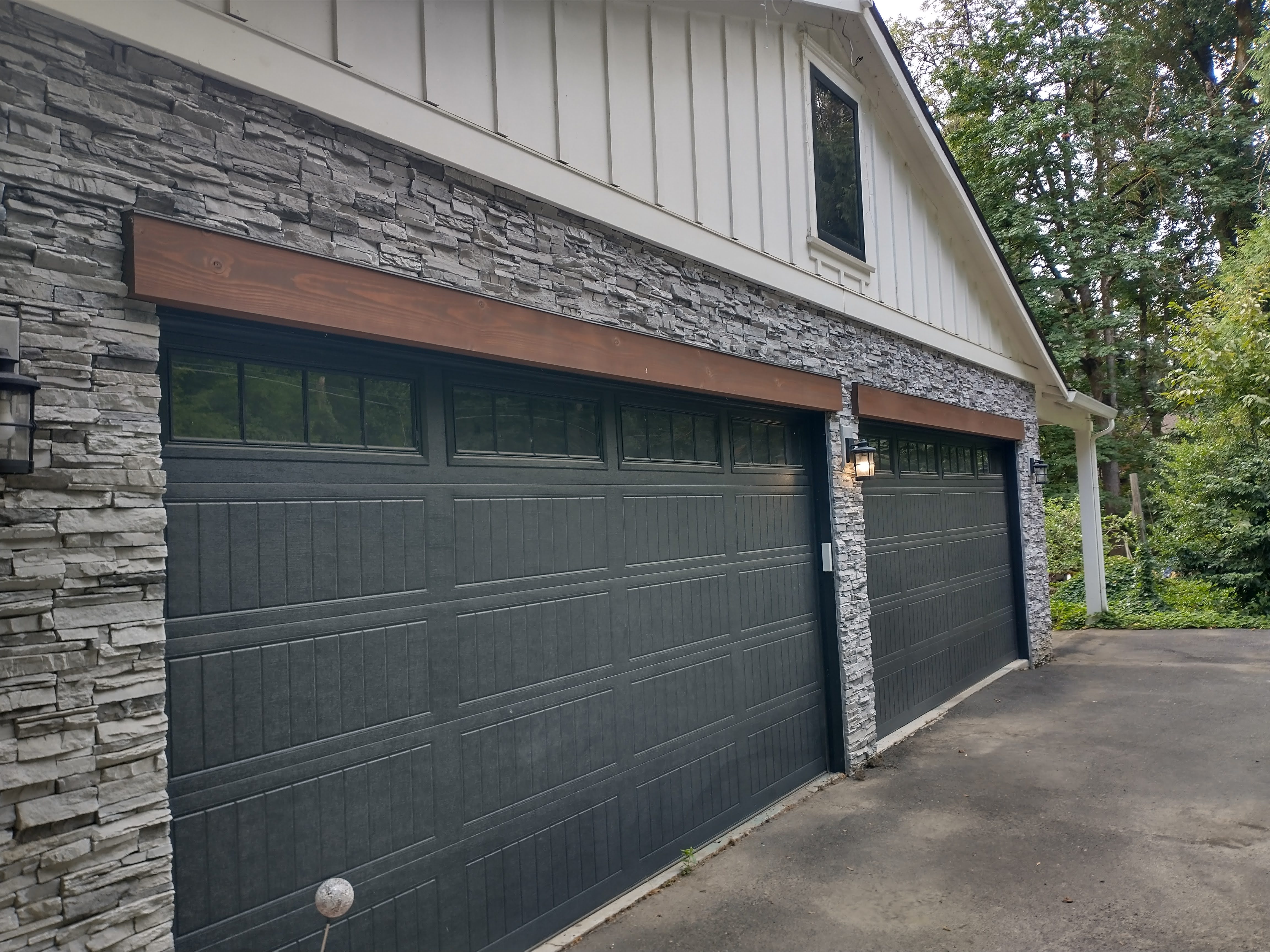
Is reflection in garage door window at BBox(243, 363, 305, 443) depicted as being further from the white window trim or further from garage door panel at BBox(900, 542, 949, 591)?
garage door panel at BBox(900, 542, 949, 591)

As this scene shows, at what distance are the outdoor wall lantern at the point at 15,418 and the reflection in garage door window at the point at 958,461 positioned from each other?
7841 millimetres

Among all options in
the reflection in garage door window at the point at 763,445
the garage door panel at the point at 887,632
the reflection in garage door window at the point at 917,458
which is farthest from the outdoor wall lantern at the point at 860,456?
the reflection in garage door window at the point at 917,458

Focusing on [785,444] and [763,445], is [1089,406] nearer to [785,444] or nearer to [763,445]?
[785,444]

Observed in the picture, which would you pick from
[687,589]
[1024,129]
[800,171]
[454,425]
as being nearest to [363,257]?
[454,425]

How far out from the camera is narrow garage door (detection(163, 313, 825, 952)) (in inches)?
105

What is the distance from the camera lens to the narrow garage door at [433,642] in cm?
267

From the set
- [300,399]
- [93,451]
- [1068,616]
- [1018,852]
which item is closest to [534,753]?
[300,399]

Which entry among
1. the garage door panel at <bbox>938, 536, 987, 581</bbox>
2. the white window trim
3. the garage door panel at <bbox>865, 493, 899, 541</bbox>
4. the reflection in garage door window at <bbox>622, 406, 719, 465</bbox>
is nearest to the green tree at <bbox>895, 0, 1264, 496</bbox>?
the garage door panel at <bbox>938, 536, 987, 581</bbox>

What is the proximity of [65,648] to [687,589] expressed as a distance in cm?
324

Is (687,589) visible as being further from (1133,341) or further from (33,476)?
(1133,341)

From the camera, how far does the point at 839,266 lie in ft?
21.0

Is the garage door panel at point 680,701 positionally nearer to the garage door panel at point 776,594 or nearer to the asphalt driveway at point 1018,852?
the garage door panel at point 776,594

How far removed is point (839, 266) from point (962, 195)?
2558 millimetres

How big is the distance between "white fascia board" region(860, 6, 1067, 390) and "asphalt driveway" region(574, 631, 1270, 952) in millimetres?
4427
